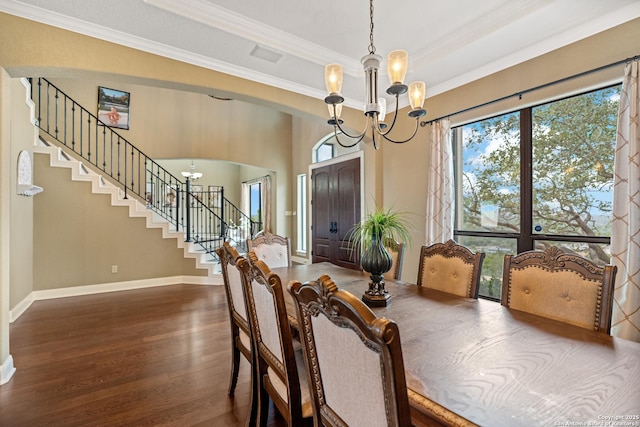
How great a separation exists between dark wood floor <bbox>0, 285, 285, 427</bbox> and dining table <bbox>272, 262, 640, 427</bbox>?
45.1 inches

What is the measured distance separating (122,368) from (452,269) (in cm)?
267

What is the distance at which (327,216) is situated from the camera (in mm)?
5953

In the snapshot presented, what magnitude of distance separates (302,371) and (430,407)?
0.79 meters

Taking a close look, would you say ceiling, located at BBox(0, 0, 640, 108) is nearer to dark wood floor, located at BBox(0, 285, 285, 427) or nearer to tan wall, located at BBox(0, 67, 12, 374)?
tan wall, located at BBox(0, 67, 12, 374)

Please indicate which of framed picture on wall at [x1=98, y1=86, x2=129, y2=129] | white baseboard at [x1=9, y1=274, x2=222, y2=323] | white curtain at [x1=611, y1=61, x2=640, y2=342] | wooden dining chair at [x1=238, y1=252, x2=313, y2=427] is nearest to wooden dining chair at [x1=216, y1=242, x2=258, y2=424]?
wooden dining chair at [x1=238, y1=252, x2=313, y2=427]

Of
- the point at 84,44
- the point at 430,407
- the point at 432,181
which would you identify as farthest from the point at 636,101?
the point at 84,44

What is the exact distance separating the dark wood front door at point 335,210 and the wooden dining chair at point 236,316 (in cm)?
332

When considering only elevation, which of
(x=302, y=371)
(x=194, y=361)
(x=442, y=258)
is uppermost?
(x=442, y=258)

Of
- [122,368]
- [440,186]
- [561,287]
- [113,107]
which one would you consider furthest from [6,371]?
[113,107]

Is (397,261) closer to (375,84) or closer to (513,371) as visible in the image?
(375,84)

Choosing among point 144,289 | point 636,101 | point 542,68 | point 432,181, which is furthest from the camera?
point 144,289

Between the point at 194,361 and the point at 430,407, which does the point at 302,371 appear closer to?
the point at 430,407

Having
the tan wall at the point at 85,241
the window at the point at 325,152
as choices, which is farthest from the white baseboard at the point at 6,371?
the window at the point at 325,152

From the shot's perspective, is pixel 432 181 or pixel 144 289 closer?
pixel 432 181
